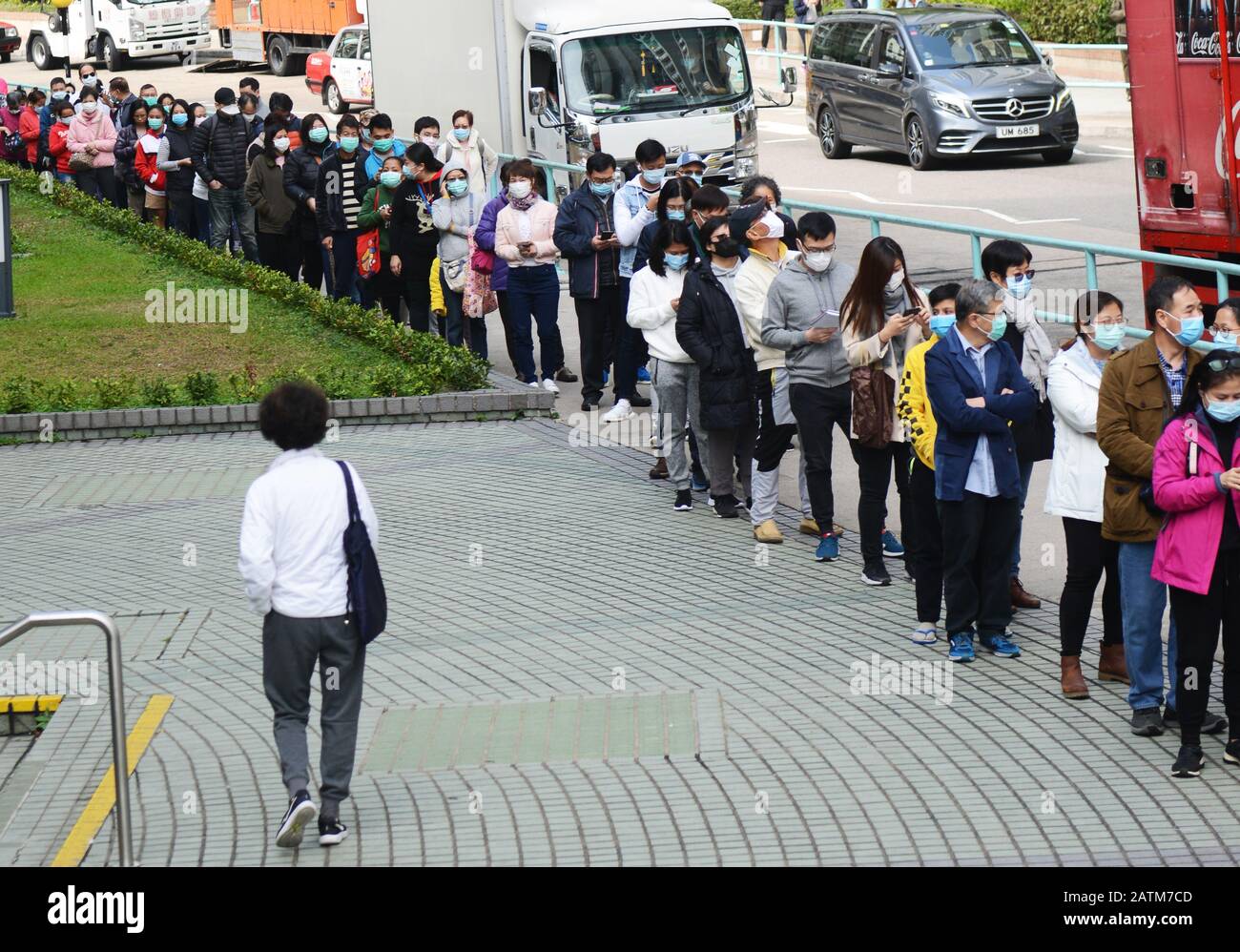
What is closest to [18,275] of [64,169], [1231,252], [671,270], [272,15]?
[64,169]

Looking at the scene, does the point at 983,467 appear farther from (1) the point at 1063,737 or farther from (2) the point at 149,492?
(2) the point at 149,492

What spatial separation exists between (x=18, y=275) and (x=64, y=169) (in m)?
4.63

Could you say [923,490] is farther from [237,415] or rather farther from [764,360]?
[237,415]

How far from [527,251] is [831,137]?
15749 mm

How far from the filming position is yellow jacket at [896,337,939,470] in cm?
841

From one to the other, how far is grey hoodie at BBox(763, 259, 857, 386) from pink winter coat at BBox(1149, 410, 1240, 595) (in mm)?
2881

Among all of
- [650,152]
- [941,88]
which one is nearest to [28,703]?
[650,152]

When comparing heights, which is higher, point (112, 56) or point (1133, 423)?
point (112, 56)

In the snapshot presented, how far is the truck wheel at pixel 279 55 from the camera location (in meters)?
44.6

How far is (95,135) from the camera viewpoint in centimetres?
2366

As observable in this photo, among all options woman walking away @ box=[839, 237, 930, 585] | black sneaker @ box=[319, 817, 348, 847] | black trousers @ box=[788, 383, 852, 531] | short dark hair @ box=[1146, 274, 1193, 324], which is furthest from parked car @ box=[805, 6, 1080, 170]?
black sneaker @ box=[319, 817, 348, 847]

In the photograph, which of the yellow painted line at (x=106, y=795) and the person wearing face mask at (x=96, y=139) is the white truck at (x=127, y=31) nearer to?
the person wearing face mask at (x=96, y=139)

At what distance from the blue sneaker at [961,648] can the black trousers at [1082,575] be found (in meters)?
0.51

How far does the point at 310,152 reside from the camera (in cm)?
1736
